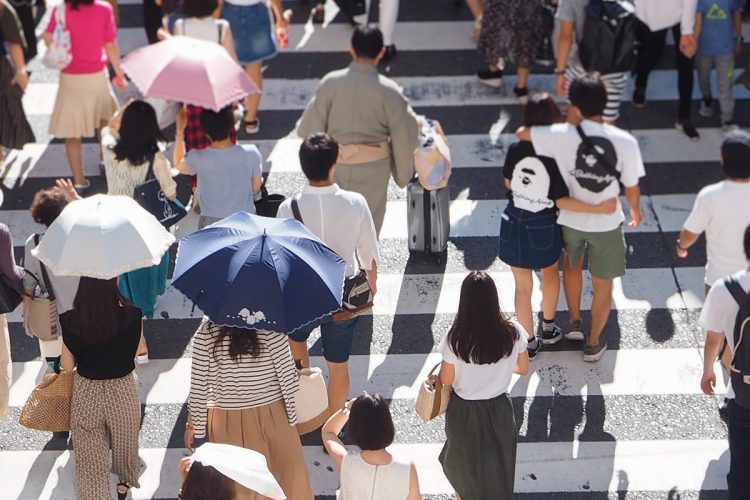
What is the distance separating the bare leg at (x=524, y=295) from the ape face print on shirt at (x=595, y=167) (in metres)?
0.74

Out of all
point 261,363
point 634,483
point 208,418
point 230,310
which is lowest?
point 634,483

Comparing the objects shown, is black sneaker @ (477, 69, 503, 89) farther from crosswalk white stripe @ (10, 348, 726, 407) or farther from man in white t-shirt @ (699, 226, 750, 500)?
man in white t-shirt @ (699, 226, 750, 500)

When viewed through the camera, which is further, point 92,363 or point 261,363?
point 92,363

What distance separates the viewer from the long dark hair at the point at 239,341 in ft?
17.9

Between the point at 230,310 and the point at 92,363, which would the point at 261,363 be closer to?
the point at 230,310

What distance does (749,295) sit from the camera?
18.7ft

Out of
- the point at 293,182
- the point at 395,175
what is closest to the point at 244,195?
the point at 395,175

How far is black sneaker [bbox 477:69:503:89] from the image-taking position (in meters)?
11.1

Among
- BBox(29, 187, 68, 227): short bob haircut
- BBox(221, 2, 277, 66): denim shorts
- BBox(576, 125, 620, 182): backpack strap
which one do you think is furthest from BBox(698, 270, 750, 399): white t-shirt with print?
BBox(221, 2, 277, 66): denim shorts

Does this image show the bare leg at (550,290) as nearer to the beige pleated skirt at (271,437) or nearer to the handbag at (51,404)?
the beige pleated skirt at (271,437)

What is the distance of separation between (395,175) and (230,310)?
268cm

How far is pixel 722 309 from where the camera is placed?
5.81 m

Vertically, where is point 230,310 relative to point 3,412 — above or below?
above

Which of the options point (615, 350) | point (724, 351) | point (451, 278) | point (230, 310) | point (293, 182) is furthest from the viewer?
point (293, 182)
